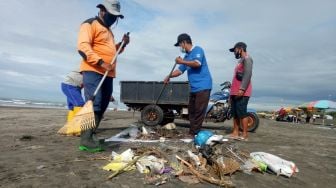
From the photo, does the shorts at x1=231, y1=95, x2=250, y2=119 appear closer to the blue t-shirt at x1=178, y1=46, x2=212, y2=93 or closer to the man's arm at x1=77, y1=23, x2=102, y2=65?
the blue t-shirt at x1=178, y1=46, x2=212, y2=93

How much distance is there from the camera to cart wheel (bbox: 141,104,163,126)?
955 cm

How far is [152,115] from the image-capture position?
31.8 ft

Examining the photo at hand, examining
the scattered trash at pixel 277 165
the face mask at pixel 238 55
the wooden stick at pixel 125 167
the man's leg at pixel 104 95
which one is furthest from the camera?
the face mask at pixel 238 55

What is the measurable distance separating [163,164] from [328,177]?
2.27 m

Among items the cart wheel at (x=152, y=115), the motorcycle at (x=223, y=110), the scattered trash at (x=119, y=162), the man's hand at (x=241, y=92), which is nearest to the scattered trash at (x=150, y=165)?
the scattered trash at (x=119, y=162)

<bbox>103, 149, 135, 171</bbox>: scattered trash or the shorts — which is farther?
the shorts

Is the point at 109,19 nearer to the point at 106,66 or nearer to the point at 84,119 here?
the point at 106,66

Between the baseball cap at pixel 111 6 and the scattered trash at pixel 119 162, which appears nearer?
the scattered trash at pixel 119 162

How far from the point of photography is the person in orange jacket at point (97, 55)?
14.5ft

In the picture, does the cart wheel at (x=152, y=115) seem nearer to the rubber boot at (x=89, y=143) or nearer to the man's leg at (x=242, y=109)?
the man's leg at (x=242, y=109)

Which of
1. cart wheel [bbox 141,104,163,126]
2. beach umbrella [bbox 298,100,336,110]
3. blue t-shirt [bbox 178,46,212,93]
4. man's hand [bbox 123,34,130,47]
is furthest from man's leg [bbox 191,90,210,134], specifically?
beach umbrella [bbox 298,100,336,110]

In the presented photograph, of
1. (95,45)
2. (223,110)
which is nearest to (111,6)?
(95,45)

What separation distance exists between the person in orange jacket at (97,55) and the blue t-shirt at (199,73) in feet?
6.11

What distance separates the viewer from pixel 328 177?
4246 mm
